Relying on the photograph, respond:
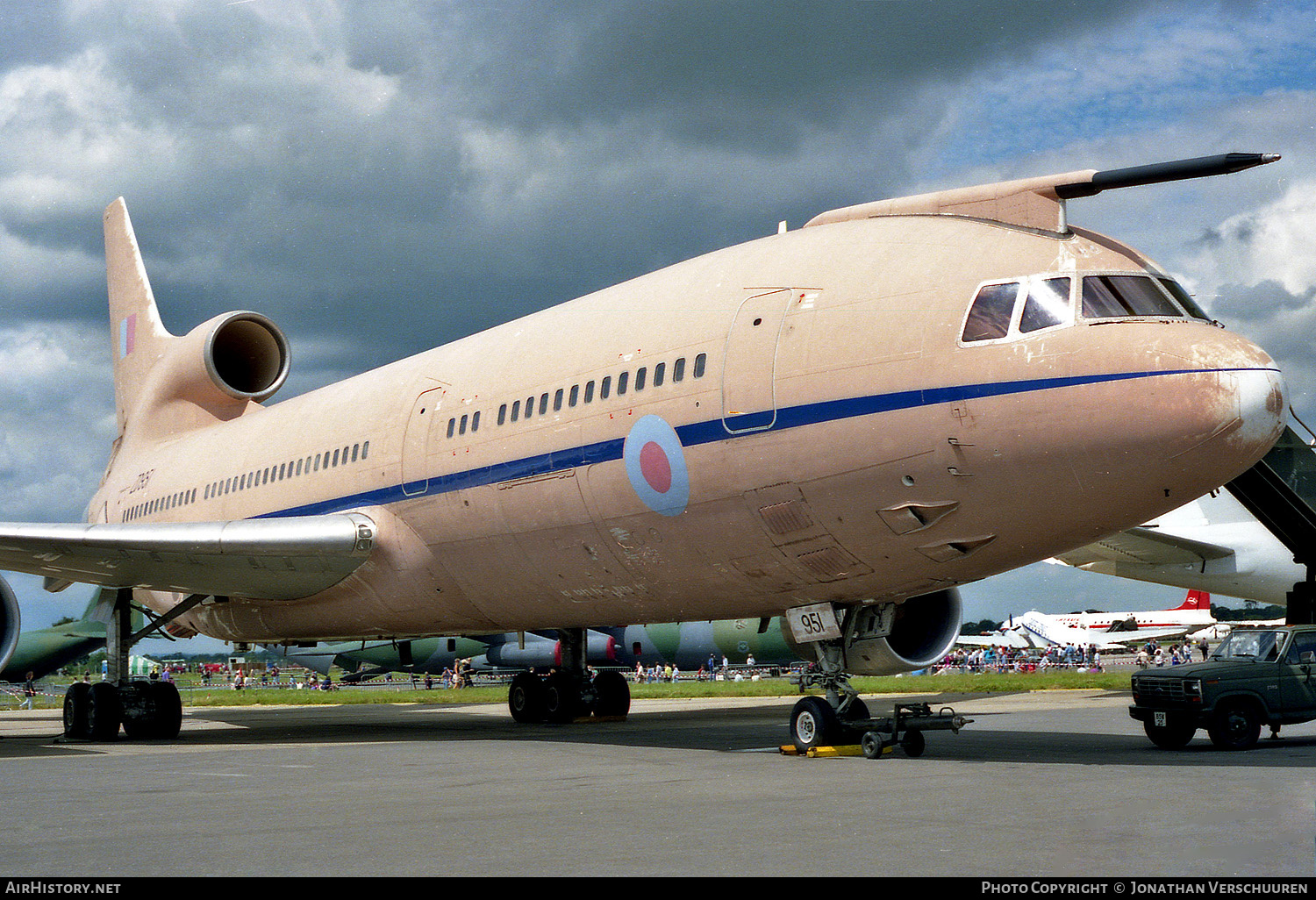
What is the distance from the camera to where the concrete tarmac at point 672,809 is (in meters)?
6.30

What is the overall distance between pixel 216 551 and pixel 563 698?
6.58 m

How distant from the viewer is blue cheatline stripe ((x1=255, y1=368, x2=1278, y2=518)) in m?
10.2

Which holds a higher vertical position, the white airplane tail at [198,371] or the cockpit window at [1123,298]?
the white airplane tail at [198,371]

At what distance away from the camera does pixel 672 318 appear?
1316cm

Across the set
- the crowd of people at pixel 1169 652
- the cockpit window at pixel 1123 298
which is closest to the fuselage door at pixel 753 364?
the cockpit window at pixel 1123 298

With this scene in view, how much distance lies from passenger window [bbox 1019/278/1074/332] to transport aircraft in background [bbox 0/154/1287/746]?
0.8 inches

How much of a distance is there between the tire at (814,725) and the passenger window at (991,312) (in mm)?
4031

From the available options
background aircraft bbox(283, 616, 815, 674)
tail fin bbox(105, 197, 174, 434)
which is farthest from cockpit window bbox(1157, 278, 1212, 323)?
background aircraft bbox(283, 616, 815, 674)

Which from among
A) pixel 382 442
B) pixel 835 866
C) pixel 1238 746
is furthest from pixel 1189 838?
pixel 382 442

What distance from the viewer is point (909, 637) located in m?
14.7

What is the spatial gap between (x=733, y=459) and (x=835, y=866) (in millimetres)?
6253

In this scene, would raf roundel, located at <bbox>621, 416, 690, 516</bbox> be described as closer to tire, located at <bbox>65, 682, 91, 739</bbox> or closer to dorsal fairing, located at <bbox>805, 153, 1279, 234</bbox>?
dorsal fairing, located at <bbox>805, 153, 1279, 234</bbox>

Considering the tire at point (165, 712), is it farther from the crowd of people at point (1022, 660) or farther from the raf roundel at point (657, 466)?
the crowd of people at point (1022, 660)
